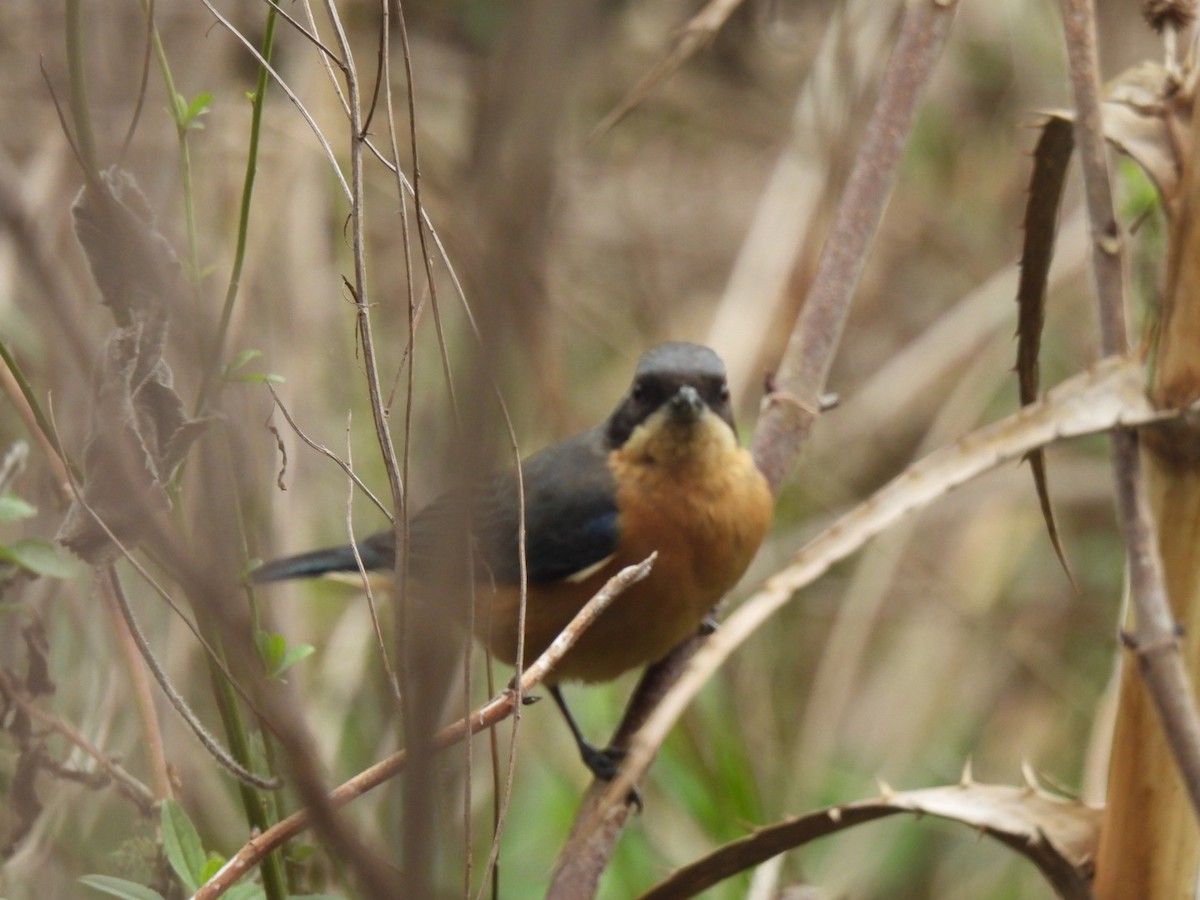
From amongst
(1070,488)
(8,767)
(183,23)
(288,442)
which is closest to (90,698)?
(8,767)

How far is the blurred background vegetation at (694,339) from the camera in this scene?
3.73 m

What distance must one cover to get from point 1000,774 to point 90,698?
13.4 feet

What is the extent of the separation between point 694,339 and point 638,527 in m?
2.65

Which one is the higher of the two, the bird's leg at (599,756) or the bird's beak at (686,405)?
the bird's beak at (686,405)

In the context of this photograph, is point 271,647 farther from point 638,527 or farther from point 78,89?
point 638,527

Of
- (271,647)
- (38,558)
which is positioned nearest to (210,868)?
(271,647)

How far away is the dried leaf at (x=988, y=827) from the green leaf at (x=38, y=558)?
1044mm

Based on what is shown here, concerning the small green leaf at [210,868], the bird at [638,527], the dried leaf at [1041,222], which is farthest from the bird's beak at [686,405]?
the small green leaf at [210,868]

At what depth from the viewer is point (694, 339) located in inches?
255

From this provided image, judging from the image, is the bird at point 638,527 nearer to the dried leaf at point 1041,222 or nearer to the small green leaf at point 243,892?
the dried leaf at point 1041,222

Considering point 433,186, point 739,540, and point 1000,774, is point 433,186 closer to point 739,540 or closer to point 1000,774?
point 739,540

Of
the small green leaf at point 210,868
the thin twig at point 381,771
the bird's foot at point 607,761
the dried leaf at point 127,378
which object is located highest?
the dried leaf at point 127,378

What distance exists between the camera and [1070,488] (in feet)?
20.0

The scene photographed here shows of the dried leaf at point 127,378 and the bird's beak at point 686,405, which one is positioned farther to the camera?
the bird's beak at point 686,405
